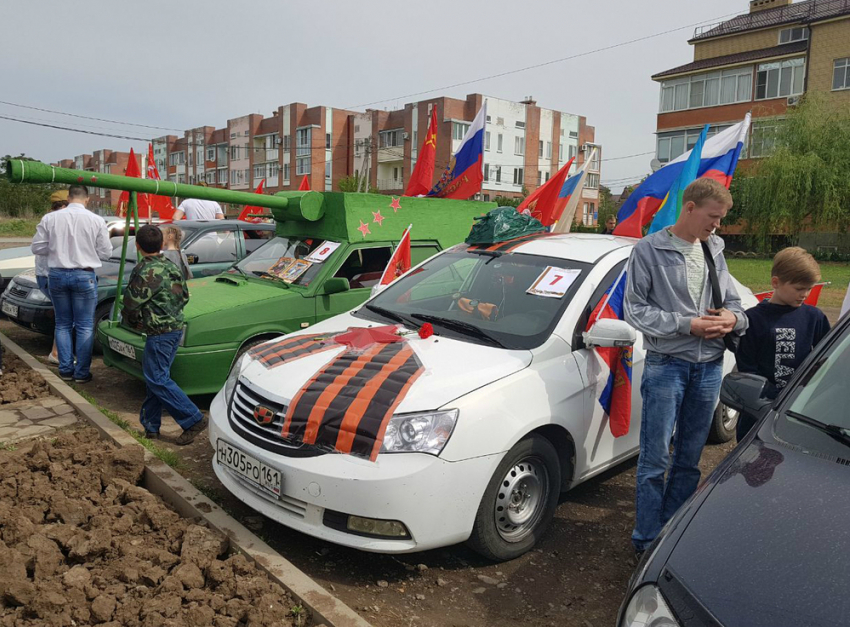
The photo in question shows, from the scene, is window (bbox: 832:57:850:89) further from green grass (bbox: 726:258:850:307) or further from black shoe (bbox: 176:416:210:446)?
black shoe (bbox: 176:416:210:446)

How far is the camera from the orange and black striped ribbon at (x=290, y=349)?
4062 mm

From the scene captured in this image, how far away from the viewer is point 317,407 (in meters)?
3.49

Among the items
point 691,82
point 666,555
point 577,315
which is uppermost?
point 691,82

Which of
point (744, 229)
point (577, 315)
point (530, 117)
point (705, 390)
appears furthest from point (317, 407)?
point (530, 117)

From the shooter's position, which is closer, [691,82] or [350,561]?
[350,561]

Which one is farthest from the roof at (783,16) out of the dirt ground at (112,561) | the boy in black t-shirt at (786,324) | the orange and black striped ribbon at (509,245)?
the dirt ground at (112,561)

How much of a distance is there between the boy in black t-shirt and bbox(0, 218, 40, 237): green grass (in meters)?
42.3

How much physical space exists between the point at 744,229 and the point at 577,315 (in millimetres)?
34553

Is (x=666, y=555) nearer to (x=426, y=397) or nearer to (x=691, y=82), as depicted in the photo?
(x=426, y=397)

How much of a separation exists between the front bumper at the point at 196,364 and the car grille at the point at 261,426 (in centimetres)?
188

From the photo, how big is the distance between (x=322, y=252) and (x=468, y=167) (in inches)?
116

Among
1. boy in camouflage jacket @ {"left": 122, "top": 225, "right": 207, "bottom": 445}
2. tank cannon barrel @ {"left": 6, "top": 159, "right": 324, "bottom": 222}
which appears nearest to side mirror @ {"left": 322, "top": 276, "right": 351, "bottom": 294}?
tank cannon barrel @ {"left": 6, "top": 159, "right": 324, "bottom": 222}

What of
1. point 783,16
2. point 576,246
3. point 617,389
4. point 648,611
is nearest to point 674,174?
point 576,246

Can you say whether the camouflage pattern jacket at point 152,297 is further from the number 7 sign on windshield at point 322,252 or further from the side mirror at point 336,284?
the number 7 sign on windshield at point 322,252
